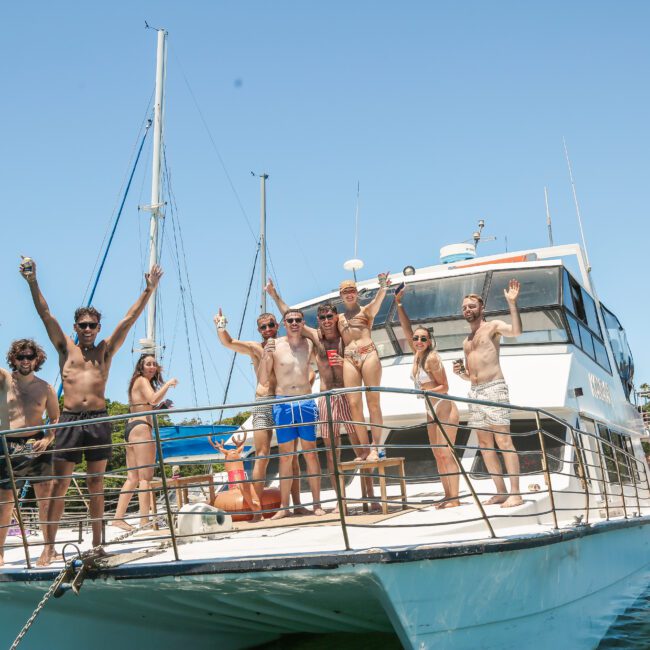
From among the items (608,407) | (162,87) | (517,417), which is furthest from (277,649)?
(162,87)

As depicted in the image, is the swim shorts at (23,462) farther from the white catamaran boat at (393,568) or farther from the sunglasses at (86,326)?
the sunglasses at (86,326)

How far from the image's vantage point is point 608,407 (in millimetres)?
9195

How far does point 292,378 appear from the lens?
6.20 m

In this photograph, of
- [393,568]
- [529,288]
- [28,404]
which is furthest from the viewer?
[529,288]

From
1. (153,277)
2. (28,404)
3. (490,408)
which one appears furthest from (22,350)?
(490,408)

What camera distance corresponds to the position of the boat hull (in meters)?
4.18

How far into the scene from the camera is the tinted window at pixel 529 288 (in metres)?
8.34

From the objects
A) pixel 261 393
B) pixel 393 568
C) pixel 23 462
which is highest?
pixel 261 393

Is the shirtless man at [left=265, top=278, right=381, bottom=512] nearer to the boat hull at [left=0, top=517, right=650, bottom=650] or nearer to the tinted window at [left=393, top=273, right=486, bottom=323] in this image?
Answer: the boat hull at [left=0, top=517, right=650, bottom=650]

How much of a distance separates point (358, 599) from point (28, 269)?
3.03 meters

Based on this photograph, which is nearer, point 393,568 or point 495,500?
point 393,568

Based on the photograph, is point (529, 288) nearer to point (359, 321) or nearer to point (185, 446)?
point (359, 321)

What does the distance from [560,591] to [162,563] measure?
267cm

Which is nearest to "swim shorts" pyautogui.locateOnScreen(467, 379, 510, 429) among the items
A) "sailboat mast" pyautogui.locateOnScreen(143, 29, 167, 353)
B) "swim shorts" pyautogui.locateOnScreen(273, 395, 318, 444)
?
"swim shorts" pyautogui.locateOnScreen(273, 395, 318, 444)
